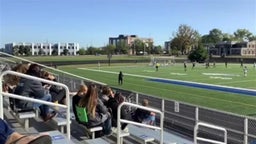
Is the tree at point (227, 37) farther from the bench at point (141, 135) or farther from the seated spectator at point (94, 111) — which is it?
the seated spectator at point (94, 111)

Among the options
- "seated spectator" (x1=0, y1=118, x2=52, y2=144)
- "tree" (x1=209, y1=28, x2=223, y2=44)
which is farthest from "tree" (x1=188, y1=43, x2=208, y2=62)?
"tree" (x1=209, y1=28, x2=223, y2=44)

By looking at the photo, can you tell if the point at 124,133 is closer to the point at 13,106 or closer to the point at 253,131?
the point at 13,106

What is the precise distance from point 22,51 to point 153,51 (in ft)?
190

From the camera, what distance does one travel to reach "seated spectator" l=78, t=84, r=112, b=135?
19.1ft

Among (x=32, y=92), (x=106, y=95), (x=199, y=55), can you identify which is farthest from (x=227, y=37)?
(x=32, y=92)

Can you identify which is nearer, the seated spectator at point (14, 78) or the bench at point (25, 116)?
the bench at point (25, 116)

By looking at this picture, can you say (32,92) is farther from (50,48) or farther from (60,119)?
(50,48)

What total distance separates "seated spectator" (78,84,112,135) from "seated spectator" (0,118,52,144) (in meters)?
3.39

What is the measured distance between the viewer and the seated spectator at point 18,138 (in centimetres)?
192

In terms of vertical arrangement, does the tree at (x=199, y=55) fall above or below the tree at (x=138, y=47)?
below

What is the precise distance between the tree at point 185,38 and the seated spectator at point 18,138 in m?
135

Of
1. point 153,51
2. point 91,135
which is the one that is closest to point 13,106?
point 91,135

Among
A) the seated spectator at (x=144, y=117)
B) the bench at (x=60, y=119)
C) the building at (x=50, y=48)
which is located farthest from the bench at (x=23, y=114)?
the building at (x=50, y=48)

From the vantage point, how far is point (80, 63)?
70500mm
